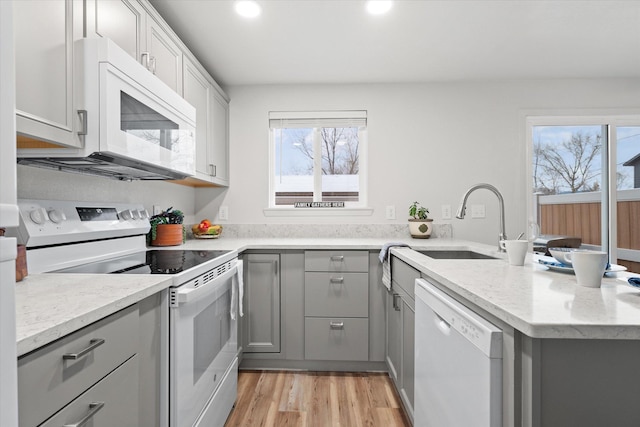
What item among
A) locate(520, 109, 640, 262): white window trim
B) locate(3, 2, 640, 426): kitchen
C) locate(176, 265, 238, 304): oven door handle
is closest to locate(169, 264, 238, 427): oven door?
locate(176, 265, 238, 304): oven door handle

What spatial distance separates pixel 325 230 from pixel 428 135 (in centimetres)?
123

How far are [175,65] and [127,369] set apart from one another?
1.65 metres

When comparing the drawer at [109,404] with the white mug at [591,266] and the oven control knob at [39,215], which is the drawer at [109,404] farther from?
the white mug at [591,266]

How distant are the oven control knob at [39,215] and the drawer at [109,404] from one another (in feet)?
2.26

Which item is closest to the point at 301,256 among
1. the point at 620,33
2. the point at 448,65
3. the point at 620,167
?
the point at 448,65

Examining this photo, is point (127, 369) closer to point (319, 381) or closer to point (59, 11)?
point (59, 11)

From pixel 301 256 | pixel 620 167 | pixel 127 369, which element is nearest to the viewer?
pixel 127 369

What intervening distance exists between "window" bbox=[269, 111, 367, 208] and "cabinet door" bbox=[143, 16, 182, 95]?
107 centimetres

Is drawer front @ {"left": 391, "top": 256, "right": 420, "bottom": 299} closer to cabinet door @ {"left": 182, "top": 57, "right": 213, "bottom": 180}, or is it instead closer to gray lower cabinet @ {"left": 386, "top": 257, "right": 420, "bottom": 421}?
gray lower cabinet @ {"left": 386, "top": 257, "right": 420, "bottom": 421}

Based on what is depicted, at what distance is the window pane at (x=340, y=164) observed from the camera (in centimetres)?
296

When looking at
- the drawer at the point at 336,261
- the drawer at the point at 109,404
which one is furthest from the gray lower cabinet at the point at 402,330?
the drawer at the point at 109,404

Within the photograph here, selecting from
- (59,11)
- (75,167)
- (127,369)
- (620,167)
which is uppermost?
(59,11)

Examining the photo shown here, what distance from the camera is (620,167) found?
9.32ft

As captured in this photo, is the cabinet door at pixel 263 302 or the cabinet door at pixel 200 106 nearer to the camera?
the cabinet door at pixel 200 106
